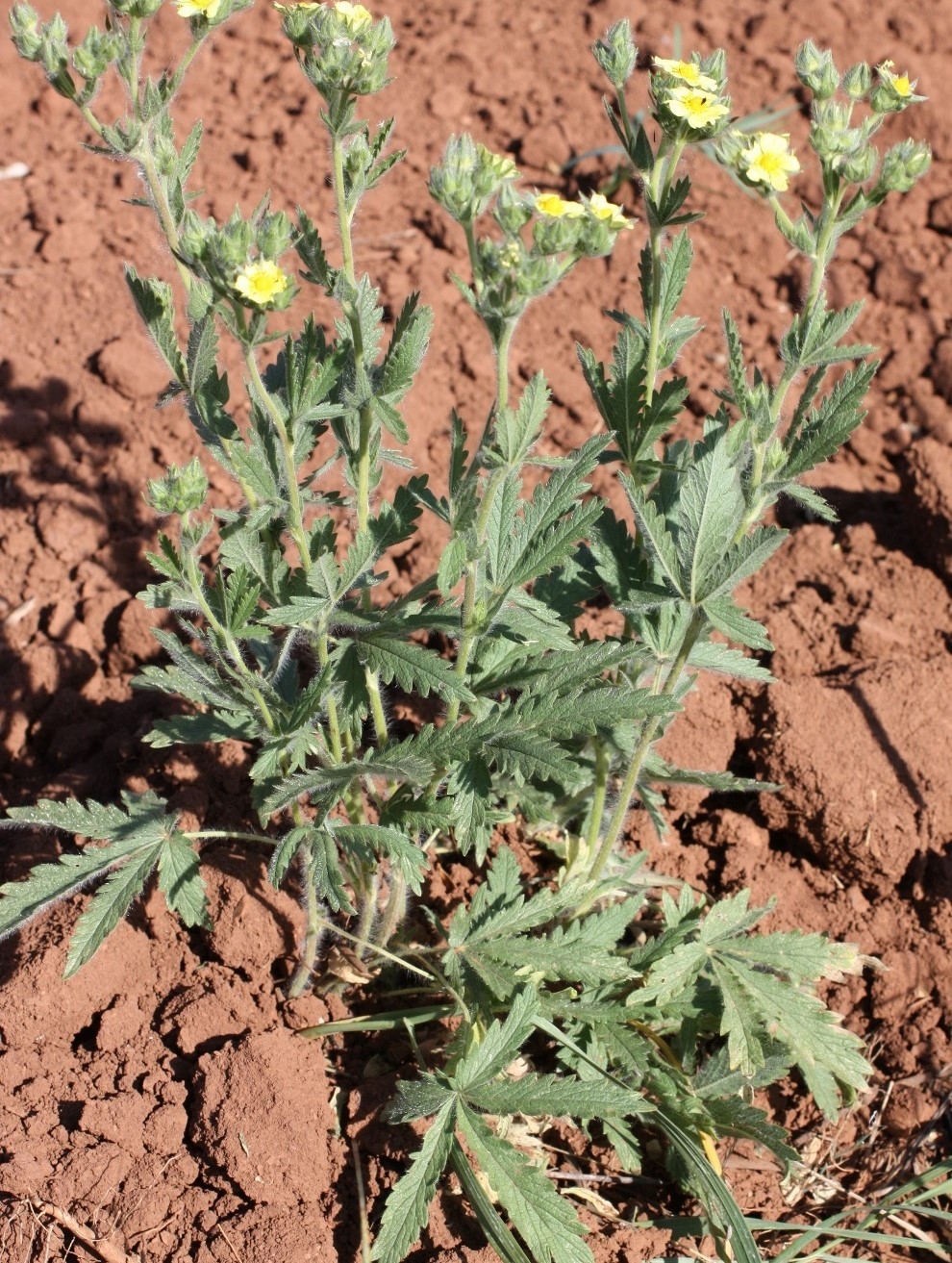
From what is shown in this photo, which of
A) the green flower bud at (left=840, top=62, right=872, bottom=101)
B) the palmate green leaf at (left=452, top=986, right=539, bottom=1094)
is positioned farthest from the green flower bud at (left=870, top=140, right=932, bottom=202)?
the palmate green leaf at (left=452, top=986, right=539, bottom=1094)

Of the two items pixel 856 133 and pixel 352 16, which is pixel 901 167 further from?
pixel 352 16

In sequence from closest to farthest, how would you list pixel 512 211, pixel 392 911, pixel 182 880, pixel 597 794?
pixel 512 211 < pixel 182 880 < pixel 392 911 < pixel 597 794

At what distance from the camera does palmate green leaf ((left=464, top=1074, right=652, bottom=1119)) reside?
2605 mm

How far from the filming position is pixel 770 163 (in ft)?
8.06

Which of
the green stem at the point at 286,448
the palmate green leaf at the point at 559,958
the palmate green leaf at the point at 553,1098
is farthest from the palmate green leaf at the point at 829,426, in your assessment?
the palmate green leaf at the point at 553,1098

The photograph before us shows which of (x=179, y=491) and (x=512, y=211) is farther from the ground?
(x=512, y=211)

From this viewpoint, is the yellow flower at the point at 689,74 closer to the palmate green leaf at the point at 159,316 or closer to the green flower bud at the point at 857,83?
the green flower bud at the point at 857,83

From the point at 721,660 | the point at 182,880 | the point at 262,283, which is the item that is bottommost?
the point at 182,880

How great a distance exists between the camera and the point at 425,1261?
2.73 meters

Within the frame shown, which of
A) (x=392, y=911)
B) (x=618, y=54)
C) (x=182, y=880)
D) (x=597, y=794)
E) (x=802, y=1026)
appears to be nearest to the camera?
(x=618, y=54)

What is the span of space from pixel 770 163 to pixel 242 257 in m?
1.07

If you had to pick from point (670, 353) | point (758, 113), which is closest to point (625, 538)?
point (670, 353)

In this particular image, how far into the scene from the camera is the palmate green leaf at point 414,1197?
2.49m

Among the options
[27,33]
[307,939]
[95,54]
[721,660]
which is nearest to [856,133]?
[721,660]
